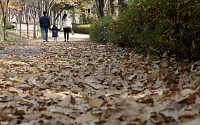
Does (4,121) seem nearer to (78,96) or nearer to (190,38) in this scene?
(78,96)

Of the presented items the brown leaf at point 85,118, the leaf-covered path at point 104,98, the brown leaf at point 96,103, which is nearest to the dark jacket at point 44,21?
the leaf-covered path at point 104,98

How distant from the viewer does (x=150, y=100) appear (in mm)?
2021

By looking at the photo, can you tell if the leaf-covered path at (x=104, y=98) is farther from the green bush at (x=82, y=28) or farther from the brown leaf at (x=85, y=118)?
the green bush at (x=82, y=28)

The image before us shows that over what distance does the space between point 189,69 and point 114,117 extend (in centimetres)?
203

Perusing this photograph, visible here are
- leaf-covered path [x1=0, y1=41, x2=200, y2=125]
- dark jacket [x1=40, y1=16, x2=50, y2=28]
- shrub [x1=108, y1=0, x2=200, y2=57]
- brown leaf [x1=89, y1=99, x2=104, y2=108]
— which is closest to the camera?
leaf-covered path [x1=0, y1=41, x2=200, y2=125]

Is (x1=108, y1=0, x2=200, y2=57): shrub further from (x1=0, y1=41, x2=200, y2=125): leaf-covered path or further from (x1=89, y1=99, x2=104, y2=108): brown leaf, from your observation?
(x1=89, y1=99, x2=104, y2=108): brown leaf

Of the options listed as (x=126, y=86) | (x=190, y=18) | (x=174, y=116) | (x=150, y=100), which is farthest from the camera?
(x=190, y=18)

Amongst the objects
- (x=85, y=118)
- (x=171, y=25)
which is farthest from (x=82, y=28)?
(x=85, y=118)

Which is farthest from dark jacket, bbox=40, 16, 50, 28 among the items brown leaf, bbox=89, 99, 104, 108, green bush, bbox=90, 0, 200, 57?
brown leaf, bbox=89, 99, 104, 108

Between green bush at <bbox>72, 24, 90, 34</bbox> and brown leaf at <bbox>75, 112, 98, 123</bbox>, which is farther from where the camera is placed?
green bush at <bbox>72, 24, 90, 34</bbox>

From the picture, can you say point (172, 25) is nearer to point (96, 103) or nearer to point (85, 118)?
point (96, 103)

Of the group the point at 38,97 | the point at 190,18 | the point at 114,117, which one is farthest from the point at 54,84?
the point at 190,18

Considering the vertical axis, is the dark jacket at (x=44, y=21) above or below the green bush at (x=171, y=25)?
above

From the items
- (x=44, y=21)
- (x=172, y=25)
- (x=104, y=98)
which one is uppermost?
(x=44, y=21)
